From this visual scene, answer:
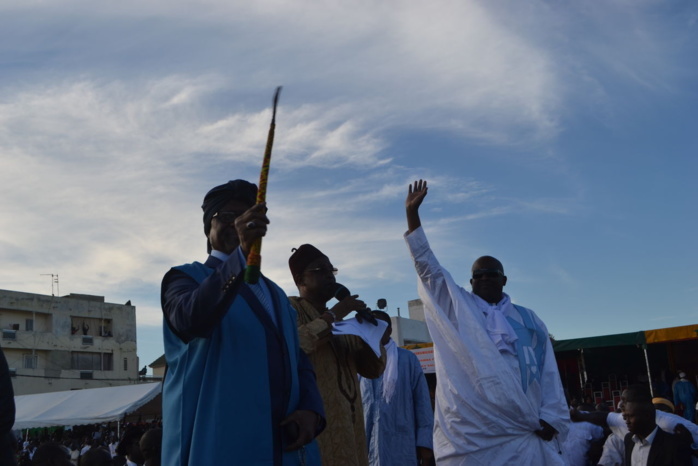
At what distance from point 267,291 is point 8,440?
1.20 meters

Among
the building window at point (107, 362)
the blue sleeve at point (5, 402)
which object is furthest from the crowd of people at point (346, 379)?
the building window at point (107, 362)

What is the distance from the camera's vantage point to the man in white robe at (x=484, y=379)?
15.1 feet

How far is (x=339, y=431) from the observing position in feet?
13.0

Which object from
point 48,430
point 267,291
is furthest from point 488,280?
point 48,430

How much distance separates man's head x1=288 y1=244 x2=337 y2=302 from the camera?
14.7ft

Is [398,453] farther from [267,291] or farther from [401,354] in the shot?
[267,291]

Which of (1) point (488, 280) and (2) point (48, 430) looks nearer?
(1) point (488, 280)

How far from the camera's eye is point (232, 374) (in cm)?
252

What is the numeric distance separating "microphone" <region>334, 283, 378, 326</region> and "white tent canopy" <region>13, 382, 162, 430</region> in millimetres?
18790

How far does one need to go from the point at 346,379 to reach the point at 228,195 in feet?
5.54

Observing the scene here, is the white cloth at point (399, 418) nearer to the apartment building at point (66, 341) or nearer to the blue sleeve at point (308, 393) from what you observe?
the blue sleeve at point (308, 393)

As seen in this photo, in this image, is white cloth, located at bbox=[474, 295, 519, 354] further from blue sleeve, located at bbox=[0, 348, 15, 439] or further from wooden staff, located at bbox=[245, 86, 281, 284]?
blue sleeve, located at bbox=[0, 348, 15, 439]

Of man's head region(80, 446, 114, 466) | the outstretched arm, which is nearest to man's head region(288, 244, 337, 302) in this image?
the outstretched arm

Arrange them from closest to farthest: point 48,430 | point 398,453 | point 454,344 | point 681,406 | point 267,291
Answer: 1. point 267,291
2. point 454,344
3. point 398,453
4. point 681,406
5. point 48,430
